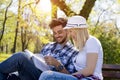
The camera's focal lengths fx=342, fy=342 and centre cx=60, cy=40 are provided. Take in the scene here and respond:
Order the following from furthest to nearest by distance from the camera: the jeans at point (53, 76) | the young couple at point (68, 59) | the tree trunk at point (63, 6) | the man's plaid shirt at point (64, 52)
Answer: the tree trunk at point (63, 6)
the man's plaid shirt at point (64, 52)
the young couple at point (68, 59)
the jeans at point (53, 76)

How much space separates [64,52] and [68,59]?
0.19 meters

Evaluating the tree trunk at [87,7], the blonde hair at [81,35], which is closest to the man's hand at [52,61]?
the blonde hair at [81,35]

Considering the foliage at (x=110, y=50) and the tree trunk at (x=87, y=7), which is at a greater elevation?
the tree trunk at (x=87, y=7)

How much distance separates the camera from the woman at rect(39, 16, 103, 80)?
13.0 feet

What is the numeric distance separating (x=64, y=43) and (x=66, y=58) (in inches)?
11.3

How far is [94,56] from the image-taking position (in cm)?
403

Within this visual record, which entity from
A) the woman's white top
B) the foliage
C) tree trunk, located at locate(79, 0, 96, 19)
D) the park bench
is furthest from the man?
tree trunk, located at locate(79, 0, 96, 19)

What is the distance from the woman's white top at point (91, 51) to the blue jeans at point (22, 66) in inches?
21.5

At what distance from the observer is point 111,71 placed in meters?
6.44

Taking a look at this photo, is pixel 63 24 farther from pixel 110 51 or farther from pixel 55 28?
pixel 110 51

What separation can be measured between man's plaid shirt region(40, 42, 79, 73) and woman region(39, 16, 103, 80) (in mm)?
446

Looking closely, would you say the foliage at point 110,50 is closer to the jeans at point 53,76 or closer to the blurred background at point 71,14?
the blurred background at point 71,14

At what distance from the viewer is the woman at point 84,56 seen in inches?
156

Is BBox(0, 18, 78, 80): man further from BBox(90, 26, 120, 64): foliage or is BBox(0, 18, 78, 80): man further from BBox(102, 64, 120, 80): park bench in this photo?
BBox(90, 26, 120, 64): foliage
